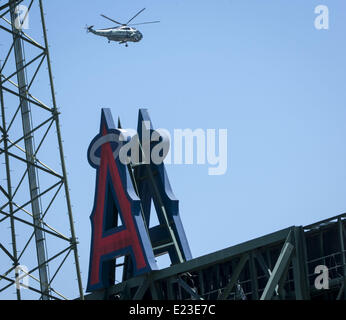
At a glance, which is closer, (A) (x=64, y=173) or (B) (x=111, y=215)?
(A) (x=64, y=173)

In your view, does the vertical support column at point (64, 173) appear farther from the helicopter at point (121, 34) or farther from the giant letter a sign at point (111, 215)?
the helicopter at point (121, 34)

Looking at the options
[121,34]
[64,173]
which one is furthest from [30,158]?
[121,34]

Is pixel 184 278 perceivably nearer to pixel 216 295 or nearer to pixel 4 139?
pixel 216 295

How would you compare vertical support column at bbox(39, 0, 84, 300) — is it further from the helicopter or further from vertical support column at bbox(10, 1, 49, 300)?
the helicopter

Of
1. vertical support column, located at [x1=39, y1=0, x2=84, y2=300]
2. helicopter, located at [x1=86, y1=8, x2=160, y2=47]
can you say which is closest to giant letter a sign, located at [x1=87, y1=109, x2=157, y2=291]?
vertical support column, located at [x1=39, y1=0, x2=84, y2=300]

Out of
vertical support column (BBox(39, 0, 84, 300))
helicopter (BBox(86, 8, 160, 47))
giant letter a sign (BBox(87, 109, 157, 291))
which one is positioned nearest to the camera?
vertical support column (BBox(39, 0, 84, 300))

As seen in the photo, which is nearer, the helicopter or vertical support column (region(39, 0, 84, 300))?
vertical support column (region(39, 0, 84, 300))

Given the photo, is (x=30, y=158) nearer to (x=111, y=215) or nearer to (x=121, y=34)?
(x=111, y=215)
